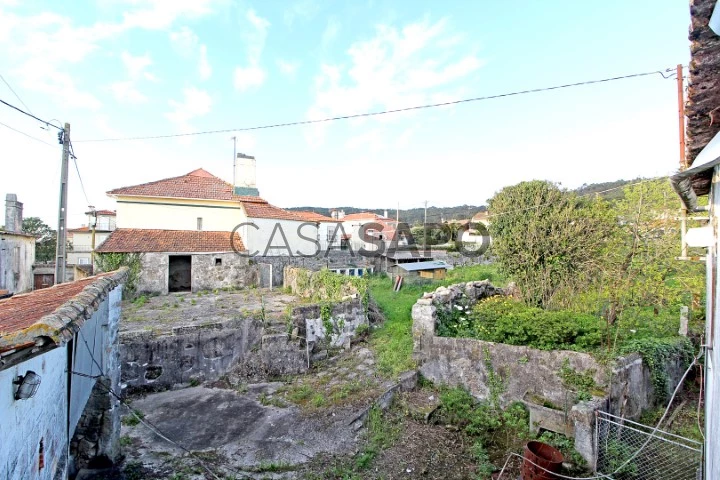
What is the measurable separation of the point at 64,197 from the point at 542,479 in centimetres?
1142

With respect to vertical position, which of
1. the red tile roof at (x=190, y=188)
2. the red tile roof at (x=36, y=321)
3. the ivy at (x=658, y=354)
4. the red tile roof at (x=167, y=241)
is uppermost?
the red tile roof at (x=190, y=188)

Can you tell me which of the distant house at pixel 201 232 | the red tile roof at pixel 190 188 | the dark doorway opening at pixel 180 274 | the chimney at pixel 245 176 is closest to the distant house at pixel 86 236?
the red tile roof at pixel 190 188

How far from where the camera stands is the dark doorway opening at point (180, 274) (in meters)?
18.9

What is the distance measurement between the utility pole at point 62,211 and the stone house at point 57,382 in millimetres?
3369

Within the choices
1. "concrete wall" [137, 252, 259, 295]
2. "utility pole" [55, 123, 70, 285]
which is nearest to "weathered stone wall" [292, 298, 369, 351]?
"utility pole" [55, 123, 70, 285]

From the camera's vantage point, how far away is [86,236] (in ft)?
113

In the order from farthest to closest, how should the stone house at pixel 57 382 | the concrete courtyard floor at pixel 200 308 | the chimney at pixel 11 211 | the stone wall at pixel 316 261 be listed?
the stone wall at pixel 316 261 < the chimney at pixel 11 211 < the concrete courtyard floor at pixel 200 308 < the stone house at pixel 57 382

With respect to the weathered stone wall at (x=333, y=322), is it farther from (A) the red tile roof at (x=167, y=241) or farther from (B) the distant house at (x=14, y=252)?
(B) the distant house at (x=14, y=252)

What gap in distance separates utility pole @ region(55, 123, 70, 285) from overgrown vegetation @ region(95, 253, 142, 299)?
26.6ft

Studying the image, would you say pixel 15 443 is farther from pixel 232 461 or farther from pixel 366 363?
pixel 366 363

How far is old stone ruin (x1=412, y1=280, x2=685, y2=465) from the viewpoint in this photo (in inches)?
235

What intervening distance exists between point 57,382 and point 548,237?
10448 mm

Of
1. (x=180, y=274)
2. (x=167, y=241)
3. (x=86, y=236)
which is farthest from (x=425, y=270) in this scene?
(x=86, y=236)

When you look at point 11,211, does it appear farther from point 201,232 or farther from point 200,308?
point 200,308
